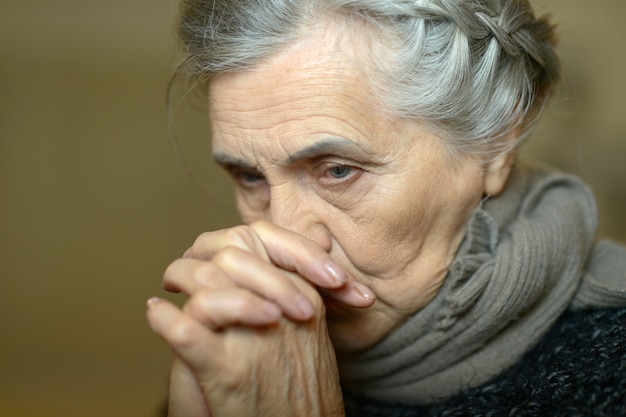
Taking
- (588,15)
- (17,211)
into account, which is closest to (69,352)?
(17,211)

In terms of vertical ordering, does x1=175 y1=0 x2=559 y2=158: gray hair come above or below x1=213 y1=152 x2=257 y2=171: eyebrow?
above

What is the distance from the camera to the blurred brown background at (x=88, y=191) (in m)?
4.22

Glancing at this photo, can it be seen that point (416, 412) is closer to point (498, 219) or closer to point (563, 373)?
point (563, 373)

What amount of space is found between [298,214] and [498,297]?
1.51 ft

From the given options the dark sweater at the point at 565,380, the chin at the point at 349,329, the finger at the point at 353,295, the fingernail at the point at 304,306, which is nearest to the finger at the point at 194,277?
the fingernail at the point at 304,306

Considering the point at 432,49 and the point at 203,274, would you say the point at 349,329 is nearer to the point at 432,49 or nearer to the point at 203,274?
the point at 203,274

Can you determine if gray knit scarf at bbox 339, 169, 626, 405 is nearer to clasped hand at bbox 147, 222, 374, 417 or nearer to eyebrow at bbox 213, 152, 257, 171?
clasped hand at bbox 147, 222, 374, 417

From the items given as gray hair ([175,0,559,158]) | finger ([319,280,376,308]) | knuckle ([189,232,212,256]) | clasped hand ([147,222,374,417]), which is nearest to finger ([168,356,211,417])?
clasped hand ([147,222,374,417])

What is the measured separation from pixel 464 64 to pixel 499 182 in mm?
303

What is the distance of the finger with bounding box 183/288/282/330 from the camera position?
112cm

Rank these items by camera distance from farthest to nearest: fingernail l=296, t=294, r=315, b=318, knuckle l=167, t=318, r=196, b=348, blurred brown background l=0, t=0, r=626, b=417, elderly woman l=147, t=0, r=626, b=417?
blurred brown background l=0, t=0, r=626, b=417
elderly woman l=147, t=0, r=626, b=417
fingernail l=296, t=294, r=315, b=318
knuckle l=167, t=318, r=196, b=348

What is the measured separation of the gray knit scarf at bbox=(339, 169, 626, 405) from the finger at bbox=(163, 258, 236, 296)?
523 mm

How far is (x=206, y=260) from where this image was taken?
133 cm

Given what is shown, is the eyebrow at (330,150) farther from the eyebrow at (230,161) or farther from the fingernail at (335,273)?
the fingernail at (335,273)
